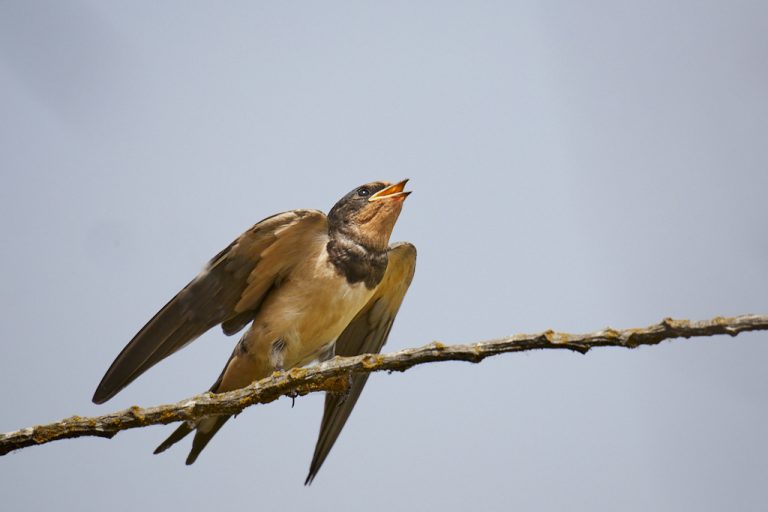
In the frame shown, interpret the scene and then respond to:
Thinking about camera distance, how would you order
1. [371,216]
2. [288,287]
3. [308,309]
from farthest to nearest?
[371,216] → [288,287] → [308,309]

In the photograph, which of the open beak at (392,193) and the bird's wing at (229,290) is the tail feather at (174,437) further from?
the open beak at (392,193)

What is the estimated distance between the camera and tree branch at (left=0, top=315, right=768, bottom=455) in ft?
9.11

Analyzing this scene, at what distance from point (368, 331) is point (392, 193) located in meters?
1.50

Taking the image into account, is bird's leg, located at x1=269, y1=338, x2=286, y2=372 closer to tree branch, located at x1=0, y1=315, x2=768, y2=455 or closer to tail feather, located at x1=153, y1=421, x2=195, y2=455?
tail feather, located at x1=153, y1=421, x2=195, y2=455

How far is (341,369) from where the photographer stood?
3.82m

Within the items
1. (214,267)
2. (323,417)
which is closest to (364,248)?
(214,267)

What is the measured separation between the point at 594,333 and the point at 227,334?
3.81m

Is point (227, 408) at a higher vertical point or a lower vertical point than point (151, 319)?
lower

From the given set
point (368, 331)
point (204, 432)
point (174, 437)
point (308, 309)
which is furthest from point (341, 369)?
point (368, 331)

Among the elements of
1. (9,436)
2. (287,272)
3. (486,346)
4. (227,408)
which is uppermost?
(287,272)

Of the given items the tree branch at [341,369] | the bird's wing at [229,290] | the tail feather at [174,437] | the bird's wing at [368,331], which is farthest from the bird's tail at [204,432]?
the tree branch at [341,369]

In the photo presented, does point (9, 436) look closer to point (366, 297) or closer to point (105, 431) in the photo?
point (105, 431)

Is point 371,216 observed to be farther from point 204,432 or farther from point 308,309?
point 204,432

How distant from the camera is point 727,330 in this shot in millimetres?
2676
